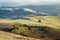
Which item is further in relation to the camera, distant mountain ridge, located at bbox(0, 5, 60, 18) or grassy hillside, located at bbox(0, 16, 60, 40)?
distant mountain ridge, located at bbox(0, 5, 60, 18)

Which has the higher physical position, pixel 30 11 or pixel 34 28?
pixel 34 28

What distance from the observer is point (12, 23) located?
627 inches

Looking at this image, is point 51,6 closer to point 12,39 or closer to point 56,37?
point 56,37

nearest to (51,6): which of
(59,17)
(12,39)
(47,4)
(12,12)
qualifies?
(47,4)

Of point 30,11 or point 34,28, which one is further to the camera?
point 30,11

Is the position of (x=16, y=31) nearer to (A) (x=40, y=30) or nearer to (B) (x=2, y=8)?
(A) (x=40, y=30)

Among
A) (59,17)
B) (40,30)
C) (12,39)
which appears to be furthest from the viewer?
(59,17)

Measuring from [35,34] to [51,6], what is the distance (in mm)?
6765

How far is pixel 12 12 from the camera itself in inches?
785

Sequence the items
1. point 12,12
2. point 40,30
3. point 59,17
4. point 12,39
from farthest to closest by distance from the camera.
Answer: point 12,12 → point 59,17 → point 40,30 → point 12,39

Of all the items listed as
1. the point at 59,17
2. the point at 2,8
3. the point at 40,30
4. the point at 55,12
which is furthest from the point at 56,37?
the point at 2,8

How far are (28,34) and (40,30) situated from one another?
3.36ft

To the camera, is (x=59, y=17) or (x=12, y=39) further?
(x=59, y=17)

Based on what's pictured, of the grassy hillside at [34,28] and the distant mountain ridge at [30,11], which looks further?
the distant mountain ridge at [30,11]
